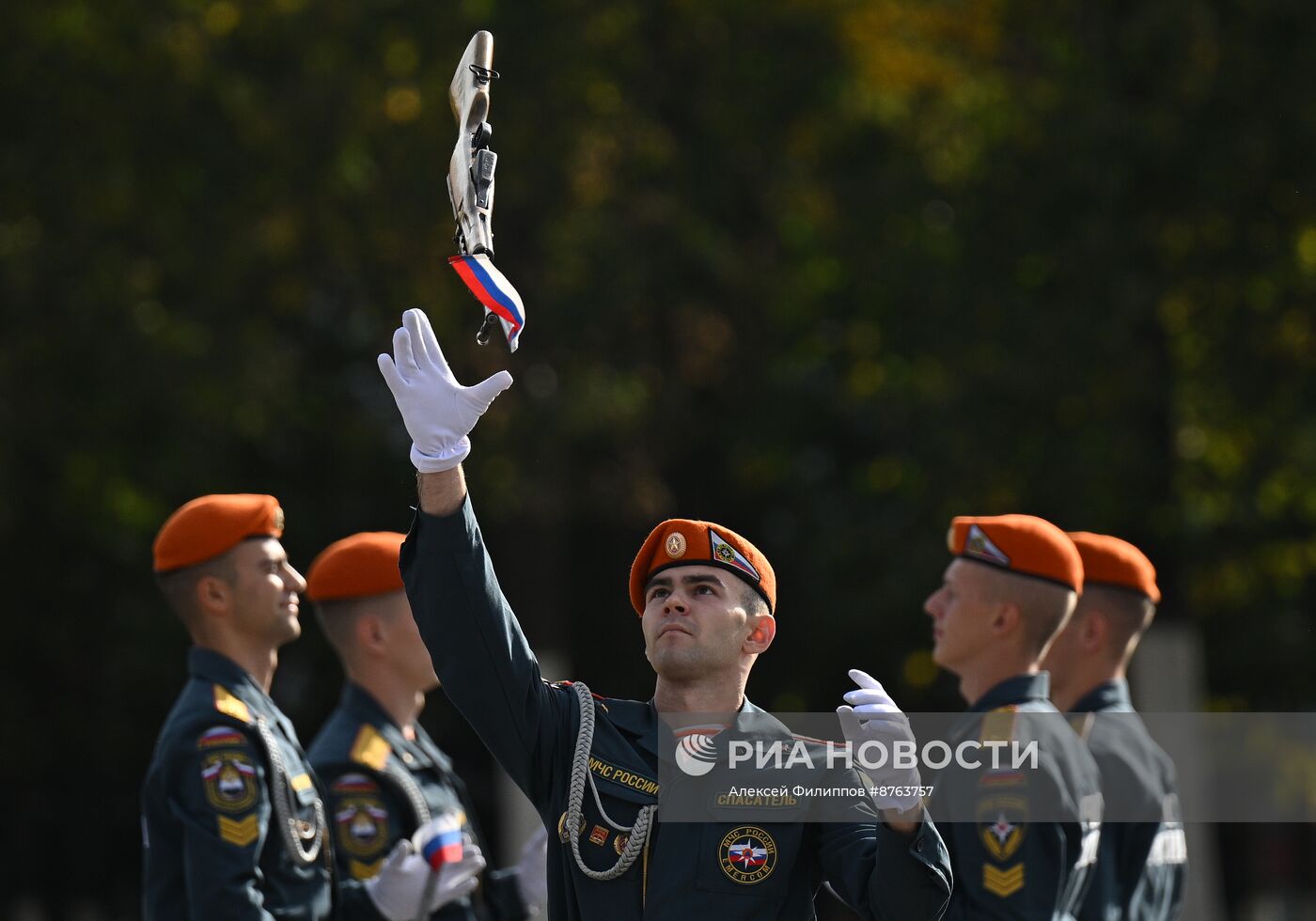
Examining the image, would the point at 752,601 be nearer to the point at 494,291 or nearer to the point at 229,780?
the point at 494,291

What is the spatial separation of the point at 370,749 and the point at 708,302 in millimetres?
10068

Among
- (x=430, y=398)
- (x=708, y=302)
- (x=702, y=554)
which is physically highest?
(x=708, y=302)

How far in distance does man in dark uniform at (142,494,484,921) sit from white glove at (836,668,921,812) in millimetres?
2312

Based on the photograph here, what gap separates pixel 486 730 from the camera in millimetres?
4613

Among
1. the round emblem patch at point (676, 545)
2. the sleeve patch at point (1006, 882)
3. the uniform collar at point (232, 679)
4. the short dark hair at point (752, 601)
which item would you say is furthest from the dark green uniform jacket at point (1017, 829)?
the uniform collar at point (232, 679)

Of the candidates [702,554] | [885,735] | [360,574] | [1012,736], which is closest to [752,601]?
[702,554]

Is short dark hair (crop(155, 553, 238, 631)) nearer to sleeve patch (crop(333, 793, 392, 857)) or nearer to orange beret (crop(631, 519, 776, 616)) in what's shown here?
sleeve patch (crop(333, 793, 392, 857))

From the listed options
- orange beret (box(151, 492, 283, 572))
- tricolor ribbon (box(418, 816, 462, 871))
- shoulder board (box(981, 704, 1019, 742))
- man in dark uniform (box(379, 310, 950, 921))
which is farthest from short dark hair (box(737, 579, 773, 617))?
orange beret (box(151, 492, 283, 572))

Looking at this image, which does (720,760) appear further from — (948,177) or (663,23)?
(663,23)

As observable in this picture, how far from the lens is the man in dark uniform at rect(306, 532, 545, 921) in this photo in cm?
679

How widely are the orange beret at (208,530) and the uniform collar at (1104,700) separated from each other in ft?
10.2

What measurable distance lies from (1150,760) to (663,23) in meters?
10.3

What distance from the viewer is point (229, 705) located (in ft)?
20.6

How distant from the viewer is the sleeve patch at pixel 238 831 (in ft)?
19.3
